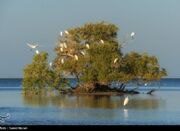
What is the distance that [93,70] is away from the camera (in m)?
29.6

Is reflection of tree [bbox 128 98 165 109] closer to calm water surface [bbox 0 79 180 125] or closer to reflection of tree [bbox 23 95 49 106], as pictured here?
calm water surface [bbox 0 79 180 125]

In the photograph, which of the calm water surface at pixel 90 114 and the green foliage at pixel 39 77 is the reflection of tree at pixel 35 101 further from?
the green foliage at pixel 39 77

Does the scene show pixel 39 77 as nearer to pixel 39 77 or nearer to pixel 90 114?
pixel 39 77

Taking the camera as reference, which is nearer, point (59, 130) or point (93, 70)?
point (59, 130)

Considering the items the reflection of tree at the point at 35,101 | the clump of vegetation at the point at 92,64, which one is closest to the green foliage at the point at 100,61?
the clump of vegetation at the point at 92,64

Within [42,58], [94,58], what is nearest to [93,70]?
[94,58]

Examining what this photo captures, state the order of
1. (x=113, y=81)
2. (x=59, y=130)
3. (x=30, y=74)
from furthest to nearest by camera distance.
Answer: (x=113, y=81)
(x=30, y=74)
(x=59, y=130)

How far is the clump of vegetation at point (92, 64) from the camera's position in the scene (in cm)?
2903

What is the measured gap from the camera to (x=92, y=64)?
30031 millimetres

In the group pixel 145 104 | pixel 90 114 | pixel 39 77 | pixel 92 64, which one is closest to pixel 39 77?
pixel 39 77

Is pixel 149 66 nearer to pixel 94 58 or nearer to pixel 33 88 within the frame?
pixel 94 58

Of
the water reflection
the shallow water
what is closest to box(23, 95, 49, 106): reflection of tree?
the water reflection

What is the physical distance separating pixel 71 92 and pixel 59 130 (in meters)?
26.6

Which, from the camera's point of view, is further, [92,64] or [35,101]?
[92,64]
